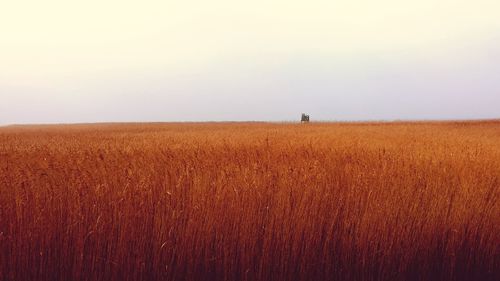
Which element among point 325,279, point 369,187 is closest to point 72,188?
point 325,279

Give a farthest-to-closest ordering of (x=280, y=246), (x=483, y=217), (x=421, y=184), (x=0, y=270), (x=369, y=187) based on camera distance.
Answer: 1. (x=421, y=184)
2. (x=369, y=187)
3. (x=483, y=217)
4. (x=280, y=246)
5. (x=0, y=270)

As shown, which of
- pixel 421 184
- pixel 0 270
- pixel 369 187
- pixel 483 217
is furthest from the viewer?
pixel 421 184

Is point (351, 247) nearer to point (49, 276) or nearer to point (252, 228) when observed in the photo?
point (252, 228)

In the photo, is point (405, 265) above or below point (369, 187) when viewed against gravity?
below

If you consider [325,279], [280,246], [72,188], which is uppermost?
[72,188]

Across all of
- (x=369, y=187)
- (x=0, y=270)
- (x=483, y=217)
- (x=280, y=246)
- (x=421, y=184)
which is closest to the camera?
(x=0, y=270)

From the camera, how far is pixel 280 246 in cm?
265

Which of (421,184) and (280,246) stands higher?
(421,184)

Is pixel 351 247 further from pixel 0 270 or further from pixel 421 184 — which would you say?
pixel 0 270

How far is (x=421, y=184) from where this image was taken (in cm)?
352

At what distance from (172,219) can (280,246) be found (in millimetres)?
607

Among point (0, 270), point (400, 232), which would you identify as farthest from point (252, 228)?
point (0, 270)

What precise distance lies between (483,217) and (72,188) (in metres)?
2.54

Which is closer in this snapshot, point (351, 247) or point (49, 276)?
point (49, 276)
